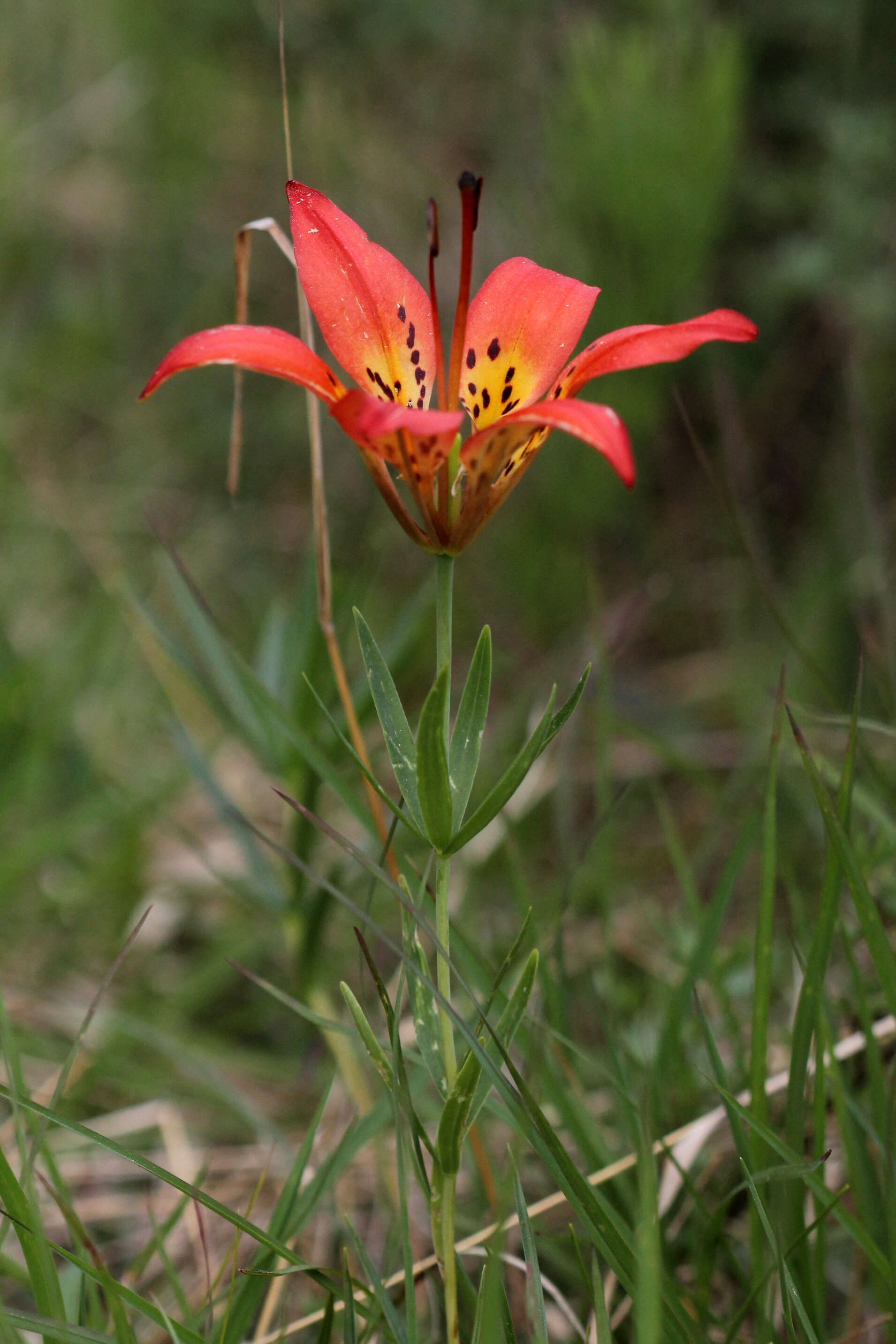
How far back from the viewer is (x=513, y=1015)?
0.68 meters

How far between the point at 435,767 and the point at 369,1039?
0.58 feet

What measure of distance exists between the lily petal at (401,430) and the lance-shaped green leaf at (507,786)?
152 mm

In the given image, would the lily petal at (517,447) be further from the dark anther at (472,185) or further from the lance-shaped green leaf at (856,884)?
the lance-shaped green leaf at (856,884)

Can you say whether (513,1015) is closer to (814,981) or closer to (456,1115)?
(456,1115)

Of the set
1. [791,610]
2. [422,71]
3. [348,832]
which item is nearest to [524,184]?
[422,71]

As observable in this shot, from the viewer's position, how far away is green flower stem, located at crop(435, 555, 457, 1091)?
2.06 ft

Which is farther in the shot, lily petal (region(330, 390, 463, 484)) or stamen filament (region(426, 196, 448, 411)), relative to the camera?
stamen filament (region(426, 196, 448, 411))

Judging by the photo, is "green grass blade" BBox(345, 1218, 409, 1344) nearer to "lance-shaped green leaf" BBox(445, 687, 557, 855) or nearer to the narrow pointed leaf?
the narrow pointed leaf

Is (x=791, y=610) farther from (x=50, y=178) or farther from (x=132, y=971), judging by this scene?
(x=50, y=178)

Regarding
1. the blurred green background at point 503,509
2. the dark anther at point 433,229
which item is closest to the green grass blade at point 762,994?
the blurred green background at point 503,509

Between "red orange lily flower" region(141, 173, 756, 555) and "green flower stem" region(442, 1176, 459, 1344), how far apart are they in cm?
38

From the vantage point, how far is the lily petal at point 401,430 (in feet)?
1.71

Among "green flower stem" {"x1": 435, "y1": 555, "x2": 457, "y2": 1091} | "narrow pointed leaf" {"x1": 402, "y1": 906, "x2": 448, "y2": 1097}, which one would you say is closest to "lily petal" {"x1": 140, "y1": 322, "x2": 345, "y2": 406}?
"green flower stem" {"x1": 435, "y1": 555, "x2": 457, "y2": 1091}

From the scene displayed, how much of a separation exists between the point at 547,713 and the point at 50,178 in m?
3.43
